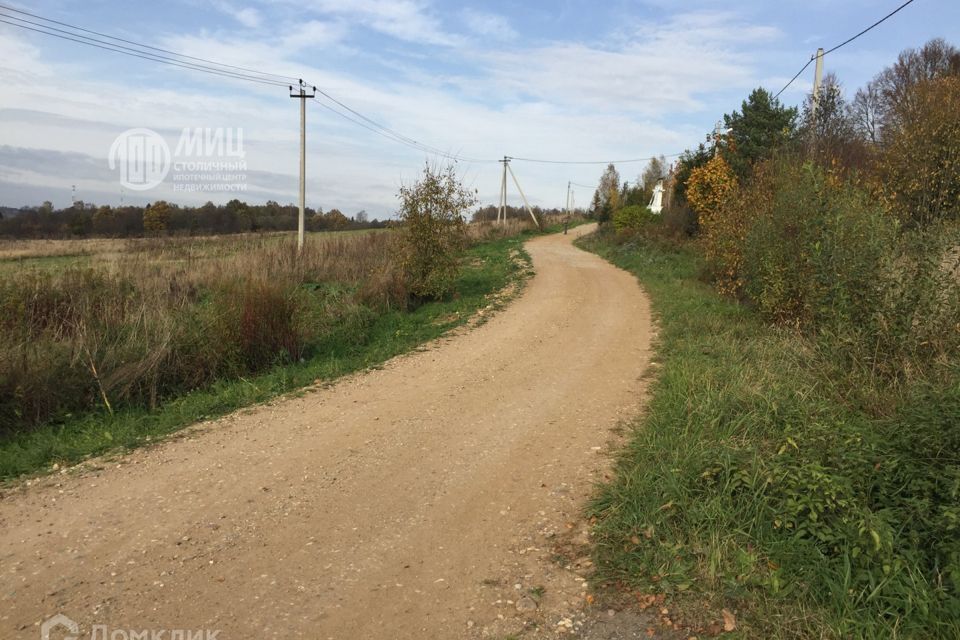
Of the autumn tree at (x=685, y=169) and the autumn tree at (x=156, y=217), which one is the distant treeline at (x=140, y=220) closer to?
the autumn tree at (x=156, y=217)

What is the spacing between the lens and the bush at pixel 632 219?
92.7 feet

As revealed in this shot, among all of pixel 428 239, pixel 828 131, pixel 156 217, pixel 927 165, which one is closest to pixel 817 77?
pixel 828 131

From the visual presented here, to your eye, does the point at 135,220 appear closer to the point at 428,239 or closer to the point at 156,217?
the point at 156,217

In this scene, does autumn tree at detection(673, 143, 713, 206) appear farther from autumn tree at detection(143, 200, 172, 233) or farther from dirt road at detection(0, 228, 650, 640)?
autumn tree at detection(143, 200, 172, 233)

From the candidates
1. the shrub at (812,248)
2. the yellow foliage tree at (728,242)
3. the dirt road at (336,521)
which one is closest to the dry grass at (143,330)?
the dirt road at (336,521)

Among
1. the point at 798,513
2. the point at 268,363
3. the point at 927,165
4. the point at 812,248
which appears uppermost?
the point at 927,165

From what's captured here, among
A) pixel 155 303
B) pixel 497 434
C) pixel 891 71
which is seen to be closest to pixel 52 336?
pixel 155 303

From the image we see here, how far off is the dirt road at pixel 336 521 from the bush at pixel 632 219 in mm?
22267

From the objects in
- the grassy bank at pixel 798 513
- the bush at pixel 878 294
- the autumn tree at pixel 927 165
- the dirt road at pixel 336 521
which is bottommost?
the dirt road at pixel 336 521

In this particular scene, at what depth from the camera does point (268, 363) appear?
347 inches

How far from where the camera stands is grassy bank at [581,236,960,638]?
298 centimetres

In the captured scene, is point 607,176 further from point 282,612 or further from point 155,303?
point 282,612

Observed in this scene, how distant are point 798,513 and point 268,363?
7303 mm

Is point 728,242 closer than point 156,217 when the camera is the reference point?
Yes
